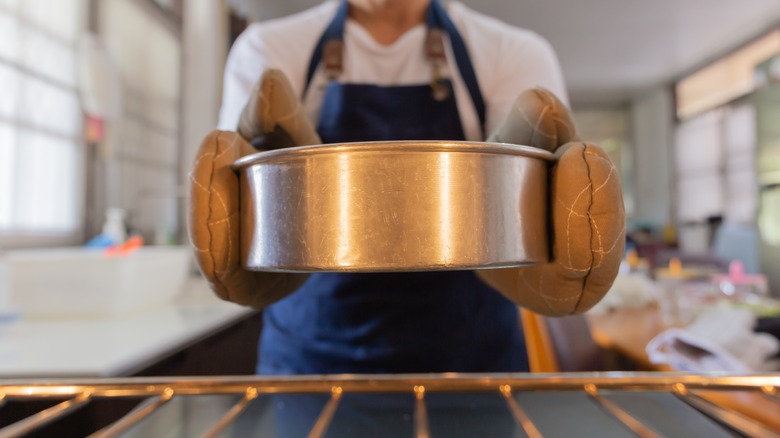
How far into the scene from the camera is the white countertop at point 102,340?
69cm

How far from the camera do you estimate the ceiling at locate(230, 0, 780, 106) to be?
11.6 ft

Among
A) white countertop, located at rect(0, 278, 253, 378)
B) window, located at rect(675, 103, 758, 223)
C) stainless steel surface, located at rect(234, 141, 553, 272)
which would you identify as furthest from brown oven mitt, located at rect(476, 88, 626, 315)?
window, located at rect(675, 103, 758, 223)

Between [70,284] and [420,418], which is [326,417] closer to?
[420,418]

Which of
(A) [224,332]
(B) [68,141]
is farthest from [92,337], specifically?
(B) [68,141]

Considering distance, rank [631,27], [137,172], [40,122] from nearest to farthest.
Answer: [40,122], [137,172], [631,27]

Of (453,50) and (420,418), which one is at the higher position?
(453,50)

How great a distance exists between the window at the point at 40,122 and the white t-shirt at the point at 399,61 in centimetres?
97

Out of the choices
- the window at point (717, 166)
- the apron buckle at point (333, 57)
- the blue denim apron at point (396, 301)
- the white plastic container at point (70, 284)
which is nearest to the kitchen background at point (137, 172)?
the white plastic container at point (70, 284)

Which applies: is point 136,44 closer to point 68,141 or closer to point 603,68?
point 68,141

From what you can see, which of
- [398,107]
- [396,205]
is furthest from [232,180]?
[398,107]

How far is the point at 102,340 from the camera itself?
0.85 m

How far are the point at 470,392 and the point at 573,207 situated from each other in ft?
0.72

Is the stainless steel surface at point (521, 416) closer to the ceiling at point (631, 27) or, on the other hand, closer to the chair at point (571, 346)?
the chair at point (571, 346)

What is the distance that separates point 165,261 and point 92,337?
423 mm
